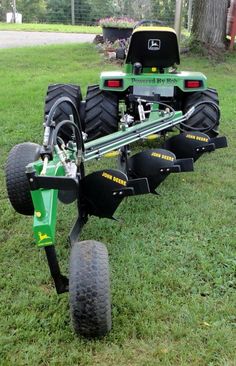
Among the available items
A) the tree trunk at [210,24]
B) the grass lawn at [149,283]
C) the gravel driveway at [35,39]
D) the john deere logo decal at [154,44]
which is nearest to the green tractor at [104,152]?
the john deere logo decal at [154,44]

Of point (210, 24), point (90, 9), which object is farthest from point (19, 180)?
point (90, 9)

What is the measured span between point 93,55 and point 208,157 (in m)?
6.74

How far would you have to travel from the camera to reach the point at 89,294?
7.45 ft

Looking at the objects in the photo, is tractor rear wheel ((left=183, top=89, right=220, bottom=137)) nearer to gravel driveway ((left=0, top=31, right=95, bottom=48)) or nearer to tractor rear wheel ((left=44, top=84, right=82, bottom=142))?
tractor rear wheel ((left=44, top=84, right=82, bottom=142))

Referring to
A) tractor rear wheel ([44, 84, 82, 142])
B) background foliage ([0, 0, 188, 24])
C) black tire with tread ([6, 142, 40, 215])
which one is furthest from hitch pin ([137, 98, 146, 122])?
background foliage ([0, 0, 188, 24])

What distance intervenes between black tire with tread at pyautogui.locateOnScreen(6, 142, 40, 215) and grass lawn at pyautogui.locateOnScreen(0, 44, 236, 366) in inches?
10.1

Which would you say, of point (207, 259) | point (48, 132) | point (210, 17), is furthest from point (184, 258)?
point (210, 17)

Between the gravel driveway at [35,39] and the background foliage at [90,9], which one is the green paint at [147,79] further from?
the background foliage at [90,9]

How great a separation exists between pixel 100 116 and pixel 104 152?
1.36 metres

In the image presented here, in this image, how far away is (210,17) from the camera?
33.1ft

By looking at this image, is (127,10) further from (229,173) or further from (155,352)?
(155,352)

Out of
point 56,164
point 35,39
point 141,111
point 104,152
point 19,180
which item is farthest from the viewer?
point 35,39

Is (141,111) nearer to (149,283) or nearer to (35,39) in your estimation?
(149,283)

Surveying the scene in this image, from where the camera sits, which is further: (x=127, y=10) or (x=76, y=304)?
(x=127, y=10)
